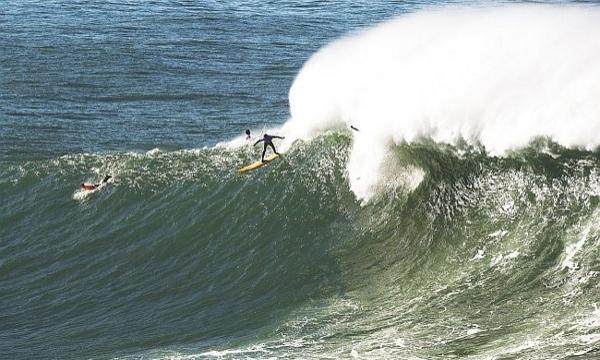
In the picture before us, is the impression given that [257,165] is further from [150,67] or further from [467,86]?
[150,67]

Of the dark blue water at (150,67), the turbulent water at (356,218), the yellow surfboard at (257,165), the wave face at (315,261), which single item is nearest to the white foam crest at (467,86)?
the turbulent water at (356,218)

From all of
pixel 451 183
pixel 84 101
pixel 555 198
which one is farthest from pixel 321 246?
pixel 84 101

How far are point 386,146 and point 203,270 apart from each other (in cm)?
523

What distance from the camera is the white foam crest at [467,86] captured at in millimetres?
19094

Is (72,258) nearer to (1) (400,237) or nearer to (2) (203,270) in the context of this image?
(2) (203,270)

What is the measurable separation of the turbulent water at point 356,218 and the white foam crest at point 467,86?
5 centimetres

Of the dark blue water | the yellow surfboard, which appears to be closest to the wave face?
the yellow surfboard

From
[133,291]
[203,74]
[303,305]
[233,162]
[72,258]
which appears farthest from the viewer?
[203,74]

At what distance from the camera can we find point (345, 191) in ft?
70.8

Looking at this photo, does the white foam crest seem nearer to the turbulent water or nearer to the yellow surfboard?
the turbulent water

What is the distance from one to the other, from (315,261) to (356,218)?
1.88m

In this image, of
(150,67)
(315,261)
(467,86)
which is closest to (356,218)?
(315,261)

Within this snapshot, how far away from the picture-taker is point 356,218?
20578mm

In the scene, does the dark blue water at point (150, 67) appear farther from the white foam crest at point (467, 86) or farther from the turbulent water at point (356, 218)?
the white foam crest at point (467, 86)
